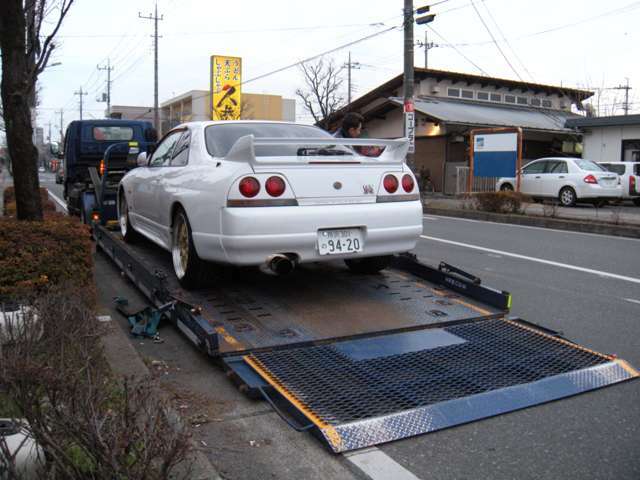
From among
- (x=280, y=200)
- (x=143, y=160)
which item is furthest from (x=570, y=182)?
(x=280, y=200)

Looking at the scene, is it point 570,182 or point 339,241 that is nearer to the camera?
point 339,241

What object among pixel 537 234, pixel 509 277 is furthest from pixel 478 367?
pixel 537 234

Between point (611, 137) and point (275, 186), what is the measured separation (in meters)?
23.7

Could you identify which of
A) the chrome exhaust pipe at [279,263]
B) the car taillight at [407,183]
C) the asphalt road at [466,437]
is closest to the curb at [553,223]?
the asphalt road at [466,437]

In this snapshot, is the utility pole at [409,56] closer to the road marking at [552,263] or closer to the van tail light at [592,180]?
the van tail light at [592,180]

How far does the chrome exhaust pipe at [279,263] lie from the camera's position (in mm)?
4957

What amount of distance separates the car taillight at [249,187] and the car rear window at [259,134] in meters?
0.43

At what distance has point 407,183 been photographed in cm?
560

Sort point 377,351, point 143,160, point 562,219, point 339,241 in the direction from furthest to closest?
point 562,219
point 143,160
point 339,241
point 377,351

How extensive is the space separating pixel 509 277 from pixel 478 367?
3933mm

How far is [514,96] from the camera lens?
3472 cm

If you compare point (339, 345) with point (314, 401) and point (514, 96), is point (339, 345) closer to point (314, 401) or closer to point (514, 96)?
point (314, 401)

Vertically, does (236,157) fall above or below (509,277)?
above

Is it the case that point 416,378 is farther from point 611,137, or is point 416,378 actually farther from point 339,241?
point 611,137
